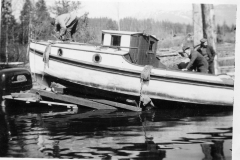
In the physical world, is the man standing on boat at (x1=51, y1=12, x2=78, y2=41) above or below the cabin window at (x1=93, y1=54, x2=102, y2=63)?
above

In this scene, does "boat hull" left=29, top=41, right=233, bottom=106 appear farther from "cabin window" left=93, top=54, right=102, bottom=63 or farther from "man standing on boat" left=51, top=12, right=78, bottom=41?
"man standing on boat" left=51, top=12, right=78, bottom=41

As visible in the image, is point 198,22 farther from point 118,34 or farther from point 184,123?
point 184,123

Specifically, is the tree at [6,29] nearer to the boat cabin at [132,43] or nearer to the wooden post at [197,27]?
the boat cabin at [132,43]

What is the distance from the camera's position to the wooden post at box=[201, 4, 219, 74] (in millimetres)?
5216

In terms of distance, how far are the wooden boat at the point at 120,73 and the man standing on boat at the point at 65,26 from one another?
199 millimetres

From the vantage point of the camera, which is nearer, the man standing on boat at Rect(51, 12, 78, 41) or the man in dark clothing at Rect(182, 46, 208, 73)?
the man in dark clothing at Rect(182, 46, 208, 73)

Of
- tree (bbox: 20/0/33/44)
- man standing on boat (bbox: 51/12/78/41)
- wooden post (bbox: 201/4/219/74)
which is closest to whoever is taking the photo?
wooden post (bbox: 201/4/219/74)

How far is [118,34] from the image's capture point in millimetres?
6082

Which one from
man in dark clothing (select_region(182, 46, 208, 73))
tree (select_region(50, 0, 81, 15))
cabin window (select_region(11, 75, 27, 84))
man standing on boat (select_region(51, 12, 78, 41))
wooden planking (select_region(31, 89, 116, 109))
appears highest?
tree (select_region(50, 0, 81, 15))

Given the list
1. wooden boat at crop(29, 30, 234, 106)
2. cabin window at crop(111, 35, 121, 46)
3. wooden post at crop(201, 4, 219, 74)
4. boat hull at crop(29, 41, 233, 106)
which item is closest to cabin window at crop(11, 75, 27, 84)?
wooden boat at crop(29, 30, 234, 106)

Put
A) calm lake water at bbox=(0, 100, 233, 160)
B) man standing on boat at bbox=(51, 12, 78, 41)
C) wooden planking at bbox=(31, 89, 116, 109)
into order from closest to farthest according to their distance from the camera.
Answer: calm lake water at bbox=(0, 100, 233, 160) → wooden planking at bbox=(31, 89, 116, 109) → man standing on boat at bbox=(51, 12, 78, 41)

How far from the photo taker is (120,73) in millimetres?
5863

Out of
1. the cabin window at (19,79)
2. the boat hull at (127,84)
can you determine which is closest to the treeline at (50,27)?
the cabin window at (19,79)

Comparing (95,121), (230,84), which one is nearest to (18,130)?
(95,121)
